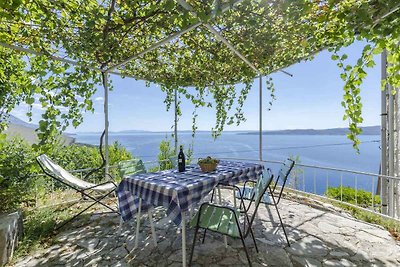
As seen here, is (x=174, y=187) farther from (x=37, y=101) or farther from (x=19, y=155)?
(x=19, y=155)

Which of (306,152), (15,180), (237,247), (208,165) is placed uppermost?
(208,165)

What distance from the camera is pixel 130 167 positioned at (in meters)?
3.39

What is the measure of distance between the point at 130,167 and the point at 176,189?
1.47 m

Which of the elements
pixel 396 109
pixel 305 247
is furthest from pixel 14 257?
pixel 396 109

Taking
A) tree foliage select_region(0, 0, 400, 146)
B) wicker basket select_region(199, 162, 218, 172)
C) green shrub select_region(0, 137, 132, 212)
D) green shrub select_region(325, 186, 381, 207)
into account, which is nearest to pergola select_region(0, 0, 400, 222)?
tree foliage select_region(0, 0, 400, 146)

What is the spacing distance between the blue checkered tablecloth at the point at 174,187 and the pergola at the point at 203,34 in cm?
148

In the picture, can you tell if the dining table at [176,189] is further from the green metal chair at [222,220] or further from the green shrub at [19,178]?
the green shrub at [19,178]

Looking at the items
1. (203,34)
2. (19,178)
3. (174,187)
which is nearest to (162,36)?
(203,34)

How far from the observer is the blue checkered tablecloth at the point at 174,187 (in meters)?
2.16

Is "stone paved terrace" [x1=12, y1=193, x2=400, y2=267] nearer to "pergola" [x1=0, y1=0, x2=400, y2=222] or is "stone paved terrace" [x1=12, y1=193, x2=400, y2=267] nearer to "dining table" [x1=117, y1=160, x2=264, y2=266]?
"dining table" [x1=117, y1=160, x2=264, y2=266]

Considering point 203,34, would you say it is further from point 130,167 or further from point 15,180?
point 15,180

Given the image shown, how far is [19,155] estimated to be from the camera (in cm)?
395

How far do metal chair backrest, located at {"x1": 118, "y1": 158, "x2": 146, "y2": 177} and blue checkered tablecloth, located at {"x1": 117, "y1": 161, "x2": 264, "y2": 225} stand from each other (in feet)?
1.60

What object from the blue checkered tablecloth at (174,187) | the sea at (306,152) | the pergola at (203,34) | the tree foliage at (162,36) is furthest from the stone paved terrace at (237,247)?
the pergola at (203,34)
